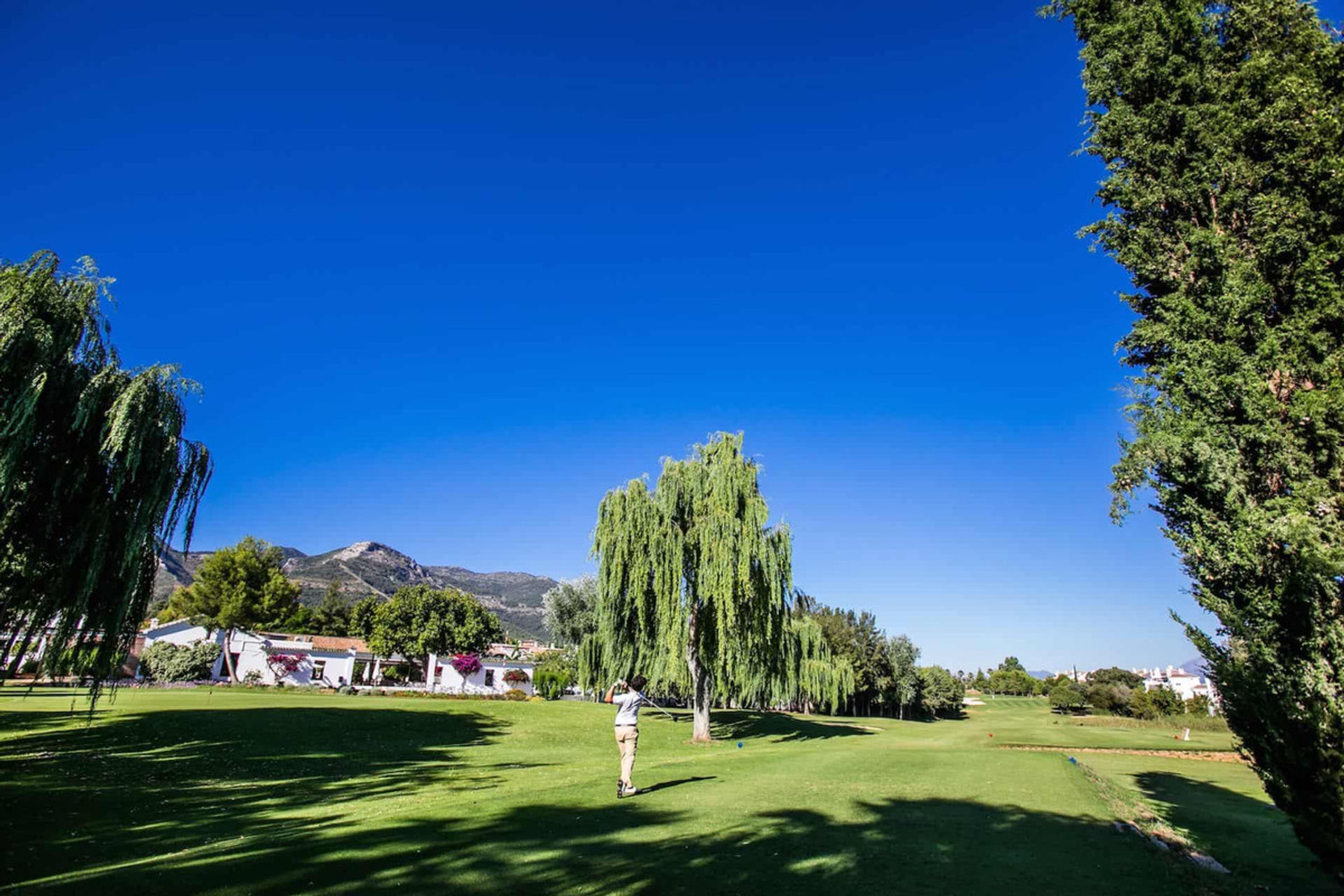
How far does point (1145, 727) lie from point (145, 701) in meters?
68.8

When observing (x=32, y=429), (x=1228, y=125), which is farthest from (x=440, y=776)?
(x=1228, y=125)

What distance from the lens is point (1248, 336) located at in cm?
822

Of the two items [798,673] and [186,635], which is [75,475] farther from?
[186,635]

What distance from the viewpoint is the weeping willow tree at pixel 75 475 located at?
34.6 ft

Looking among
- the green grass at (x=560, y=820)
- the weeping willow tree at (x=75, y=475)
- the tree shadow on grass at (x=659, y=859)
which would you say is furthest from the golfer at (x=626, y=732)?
the weeping willow tree at (x=75, y=475)

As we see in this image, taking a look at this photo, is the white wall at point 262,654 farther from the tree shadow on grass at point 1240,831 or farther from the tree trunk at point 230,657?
the tree shadow on grass at point 1240,831

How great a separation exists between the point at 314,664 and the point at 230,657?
7.27 metres

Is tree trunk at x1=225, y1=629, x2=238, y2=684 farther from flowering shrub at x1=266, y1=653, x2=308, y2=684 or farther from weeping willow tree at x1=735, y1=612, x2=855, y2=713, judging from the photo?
weeping willow tree at x1=735, y1=612, x2=855, y2=713

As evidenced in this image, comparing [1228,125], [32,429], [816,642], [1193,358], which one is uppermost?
[1228,125]

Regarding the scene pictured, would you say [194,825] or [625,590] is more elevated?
[625,590]

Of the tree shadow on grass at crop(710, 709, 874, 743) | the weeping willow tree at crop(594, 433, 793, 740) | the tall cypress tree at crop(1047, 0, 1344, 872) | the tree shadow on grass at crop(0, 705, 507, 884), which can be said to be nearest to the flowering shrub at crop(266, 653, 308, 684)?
the tree shadow on grass at crop(0, 705, 507, 884)

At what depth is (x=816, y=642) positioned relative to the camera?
38406 millimetres

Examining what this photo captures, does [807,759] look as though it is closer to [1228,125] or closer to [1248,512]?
[1248,512]

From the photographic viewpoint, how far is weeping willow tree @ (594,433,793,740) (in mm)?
22109
